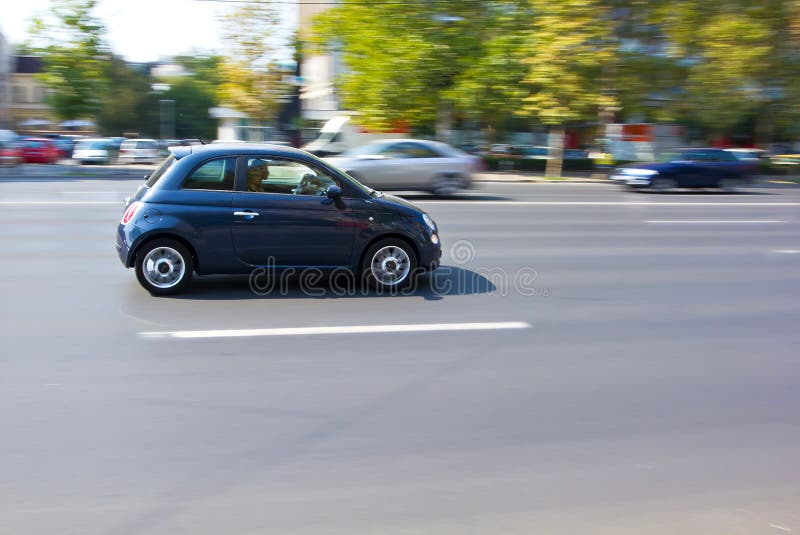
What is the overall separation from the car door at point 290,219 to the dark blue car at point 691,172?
59.4 feet

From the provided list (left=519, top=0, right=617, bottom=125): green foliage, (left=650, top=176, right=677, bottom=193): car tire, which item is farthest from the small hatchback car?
(left=519, top=0, right=617, bottom=125): green foliage

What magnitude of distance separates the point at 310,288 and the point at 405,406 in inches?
147

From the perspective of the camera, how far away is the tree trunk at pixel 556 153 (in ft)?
111

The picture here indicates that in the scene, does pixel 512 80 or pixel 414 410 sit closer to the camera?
pixel 414 410

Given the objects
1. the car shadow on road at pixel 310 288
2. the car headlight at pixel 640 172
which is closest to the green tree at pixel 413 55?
the car headlight at pixel 640 172

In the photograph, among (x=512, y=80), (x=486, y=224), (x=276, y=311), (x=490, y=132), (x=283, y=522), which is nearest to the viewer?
(x=283, y=522)

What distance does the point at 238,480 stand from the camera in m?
4.23

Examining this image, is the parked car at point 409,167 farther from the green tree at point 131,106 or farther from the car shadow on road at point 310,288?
the green tree at point 131,106

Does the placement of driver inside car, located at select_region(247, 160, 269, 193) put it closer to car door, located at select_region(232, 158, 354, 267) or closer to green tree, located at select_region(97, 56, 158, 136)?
car door, located at select_region(232, 158, 354, 267)

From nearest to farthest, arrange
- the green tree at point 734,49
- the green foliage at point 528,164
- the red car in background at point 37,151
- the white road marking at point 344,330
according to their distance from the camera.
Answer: the white road marking at point 344,330 < the green tree at point 734,49 < the red car in background at point 37,151 < the green foliage at point 528,164

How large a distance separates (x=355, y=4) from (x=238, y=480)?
34.7 metres

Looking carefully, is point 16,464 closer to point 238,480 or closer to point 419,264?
point 238,480

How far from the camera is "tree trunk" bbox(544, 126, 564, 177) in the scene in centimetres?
3388

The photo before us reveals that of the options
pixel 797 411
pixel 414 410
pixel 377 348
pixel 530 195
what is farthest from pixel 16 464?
pixel 530 195
